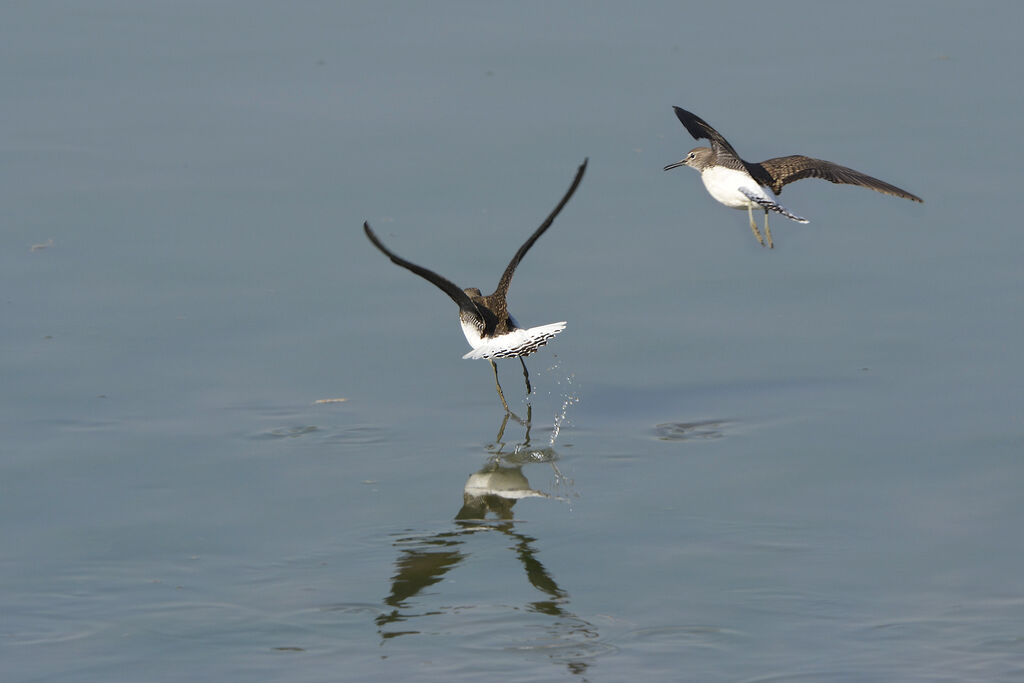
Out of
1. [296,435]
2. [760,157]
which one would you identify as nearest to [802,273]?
[760,157]

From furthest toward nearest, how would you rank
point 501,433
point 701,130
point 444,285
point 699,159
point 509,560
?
1. point 699,159
2. point 701,130
3. point 501,433
4. point 444,285
5. point 509,560

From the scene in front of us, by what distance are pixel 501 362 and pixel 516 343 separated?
1.61 meters

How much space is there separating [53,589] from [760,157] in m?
7.76

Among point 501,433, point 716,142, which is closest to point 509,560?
point 501,433

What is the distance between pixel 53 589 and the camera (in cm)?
753

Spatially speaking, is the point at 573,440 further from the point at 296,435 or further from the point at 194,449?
the point at 194,449

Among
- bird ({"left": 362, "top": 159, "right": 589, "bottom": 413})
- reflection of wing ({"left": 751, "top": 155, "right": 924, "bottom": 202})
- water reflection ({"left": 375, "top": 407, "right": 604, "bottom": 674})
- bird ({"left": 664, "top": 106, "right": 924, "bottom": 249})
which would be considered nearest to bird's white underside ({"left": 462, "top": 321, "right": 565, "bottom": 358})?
bird ({"left": 362, "top": 159, "right": 589, "bottom": 413})

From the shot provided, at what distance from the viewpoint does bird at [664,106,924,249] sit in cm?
1066

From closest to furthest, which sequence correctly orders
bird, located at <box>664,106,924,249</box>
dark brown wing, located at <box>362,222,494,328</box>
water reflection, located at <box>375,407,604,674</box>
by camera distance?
water reflection, located at <box>375,407,604,674</box>, dark brown wing, located at <box>362,222,494,328</box>, bird, located at <box>664,106,924,249</box>

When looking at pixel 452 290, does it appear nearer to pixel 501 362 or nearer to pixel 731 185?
pixel 501 362

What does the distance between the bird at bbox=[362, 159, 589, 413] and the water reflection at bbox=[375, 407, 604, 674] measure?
0.64m

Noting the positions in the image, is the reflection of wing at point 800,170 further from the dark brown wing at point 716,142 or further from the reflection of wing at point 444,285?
the reflection of wing at point 444,285

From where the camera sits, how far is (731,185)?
10.9 meters

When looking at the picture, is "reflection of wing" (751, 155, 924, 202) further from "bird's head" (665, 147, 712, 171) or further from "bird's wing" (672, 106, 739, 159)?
"bird's head" (665, 147, 712, 171)
